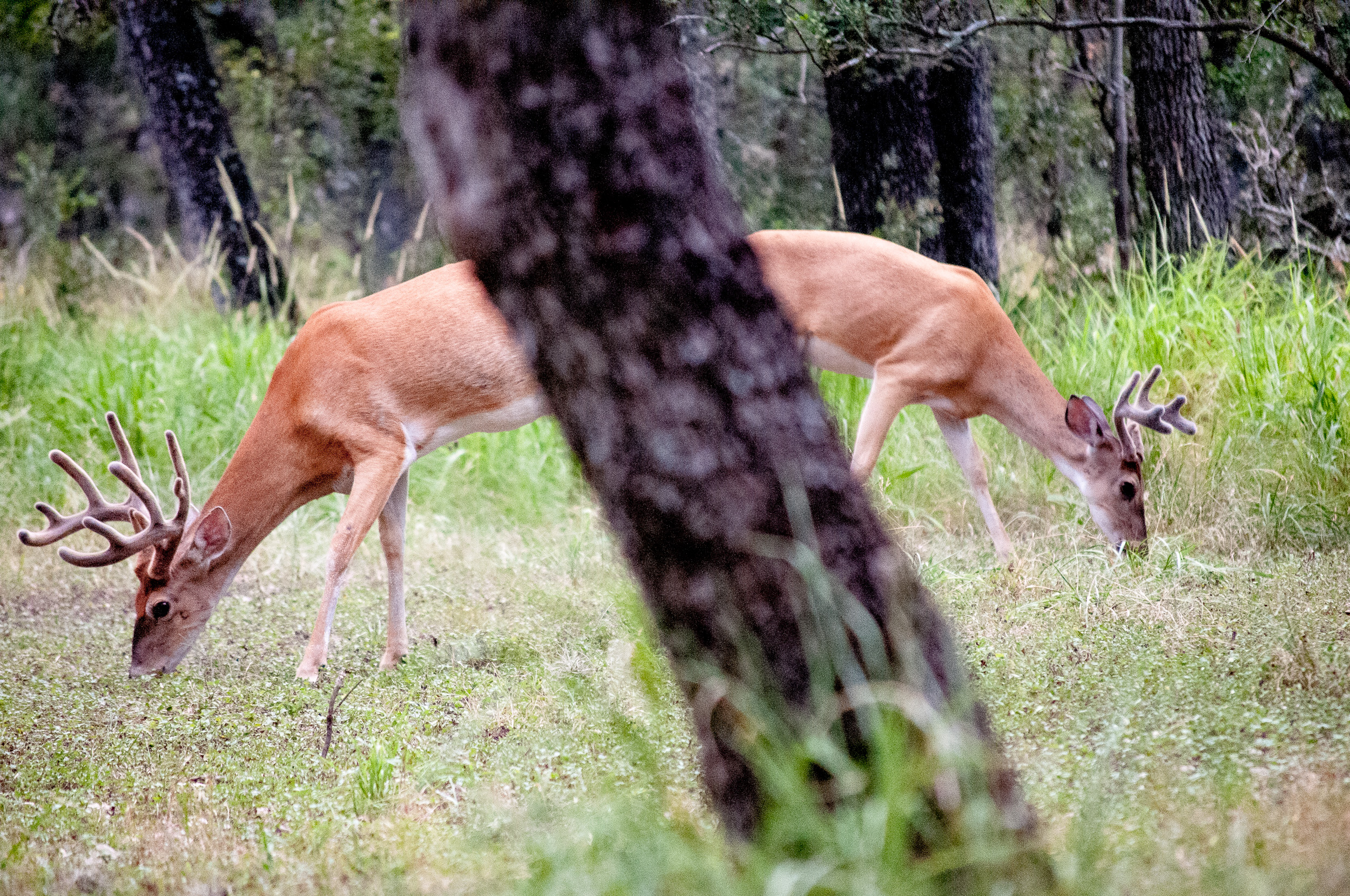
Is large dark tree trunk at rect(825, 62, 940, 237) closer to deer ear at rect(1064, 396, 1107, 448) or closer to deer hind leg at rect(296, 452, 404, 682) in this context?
deer ear at rect(1064, 396, 1107, 448)

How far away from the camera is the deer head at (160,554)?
4.86 meters

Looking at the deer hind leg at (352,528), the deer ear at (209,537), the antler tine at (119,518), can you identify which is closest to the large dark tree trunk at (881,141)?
the deer hind leg at (352,528)

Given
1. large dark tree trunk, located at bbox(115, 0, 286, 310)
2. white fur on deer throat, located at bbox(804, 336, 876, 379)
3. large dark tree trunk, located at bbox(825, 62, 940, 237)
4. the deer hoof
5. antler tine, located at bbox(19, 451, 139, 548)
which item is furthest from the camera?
large dark tree trunk, located at bbox(115, 0, 286, 310)

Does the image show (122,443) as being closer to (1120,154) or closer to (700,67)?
(700,67)

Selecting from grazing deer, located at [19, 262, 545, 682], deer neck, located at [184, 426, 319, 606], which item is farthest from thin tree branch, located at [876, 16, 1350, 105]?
deer neck, located at [184, 426, 319, 606]

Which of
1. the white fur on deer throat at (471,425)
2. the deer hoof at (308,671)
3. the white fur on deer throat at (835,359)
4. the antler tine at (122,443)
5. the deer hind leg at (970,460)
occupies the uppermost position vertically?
the antler tine at (122,443)

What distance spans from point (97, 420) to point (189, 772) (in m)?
5.22

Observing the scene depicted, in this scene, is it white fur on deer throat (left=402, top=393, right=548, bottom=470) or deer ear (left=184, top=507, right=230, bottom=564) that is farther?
white fur on deer throat (left=402, top=393, right=548, bottom=470)

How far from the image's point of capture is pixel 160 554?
498 centimetres

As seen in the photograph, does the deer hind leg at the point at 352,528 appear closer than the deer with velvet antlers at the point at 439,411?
Yes

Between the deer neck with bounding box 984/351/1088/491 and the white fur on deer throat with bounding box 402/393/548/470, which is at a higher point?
the white fur on deer throat with bounding box 402/393/548/470

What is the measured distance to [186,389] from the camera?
816cm

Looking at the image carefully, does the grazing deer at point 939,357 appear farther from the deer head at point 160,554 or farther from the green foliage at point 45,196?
the green foliage at point 45,196

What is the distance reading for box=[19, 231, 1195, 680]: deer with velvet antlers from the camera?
4.98 meters
